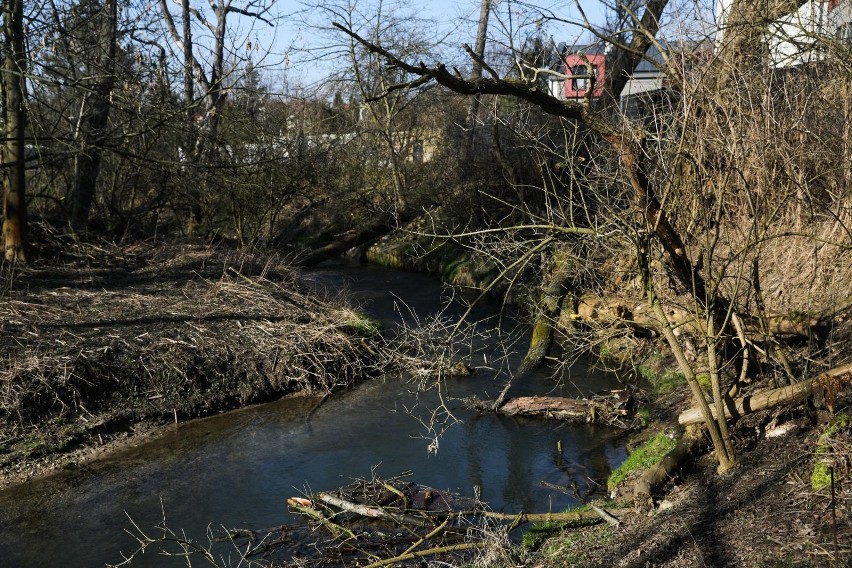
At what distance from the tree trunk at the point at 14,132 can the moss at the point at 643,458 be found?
8103 millimetres

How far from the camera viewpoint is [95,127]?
1477 cm

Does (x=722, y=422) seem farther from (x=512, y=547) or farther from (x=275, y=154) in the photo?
(x=275, y=154)

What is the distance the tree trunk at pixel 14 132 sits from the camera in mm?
11128

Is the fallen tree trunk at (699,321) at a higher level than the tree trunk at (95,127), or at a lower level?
lower

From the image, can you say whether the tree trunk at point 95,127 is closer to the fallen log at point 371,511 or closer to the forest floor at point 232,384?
the forest floor at point 232,384

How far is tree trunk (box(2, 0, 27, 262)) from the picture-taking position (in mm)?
11128

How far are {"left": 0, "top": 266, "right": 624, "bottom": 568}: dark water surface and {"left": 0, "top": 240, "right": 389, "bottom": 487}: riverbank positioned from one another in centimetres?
40

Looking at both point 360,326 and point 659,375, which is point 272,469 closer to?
point 360,326

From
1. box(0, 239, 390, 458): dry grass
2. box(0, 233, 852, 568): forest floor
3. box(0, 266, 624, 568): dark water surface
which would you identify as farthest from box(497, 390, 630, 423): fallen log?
box(0, 239, 390, 458): dry grass

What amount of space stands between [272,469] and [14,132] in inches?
272

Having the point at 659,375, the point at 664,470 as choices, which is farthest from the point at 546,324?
the point at 664,470

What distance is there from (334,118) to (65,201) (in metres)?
8.40

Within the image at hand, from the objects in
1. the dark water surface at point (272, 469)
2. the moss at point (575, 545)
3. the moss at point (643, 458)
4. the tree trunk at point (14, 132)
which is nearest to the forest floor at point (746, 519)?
the moss at point (575, 545)

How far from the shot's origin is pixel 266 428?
1077 cm
